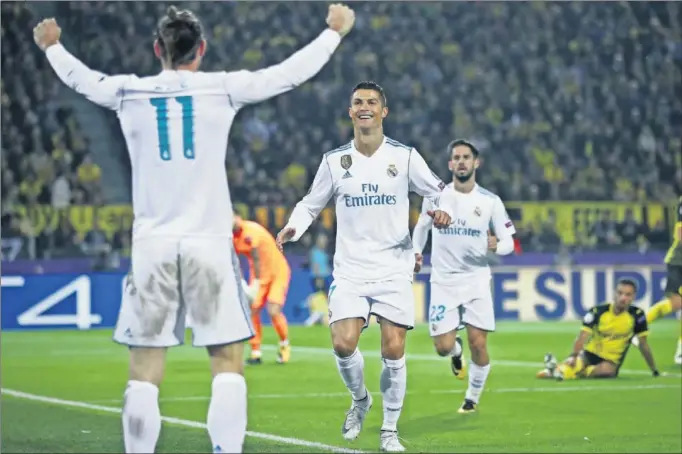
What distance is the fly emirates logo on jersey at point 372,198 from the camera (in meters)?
8.55

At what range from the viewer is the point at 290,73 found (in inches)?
223

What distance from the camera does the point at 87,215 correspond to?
2217 cm

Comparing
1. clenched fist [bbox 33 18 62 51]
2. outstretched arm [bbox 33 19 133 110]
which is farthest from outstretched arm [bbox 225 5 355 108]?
clenched fist [bbox 33 18 62 51]

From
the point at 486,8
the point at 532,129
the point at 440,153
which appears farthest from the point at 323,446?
the point at 486,8

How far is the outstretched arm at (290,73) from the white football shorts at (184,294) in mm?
634

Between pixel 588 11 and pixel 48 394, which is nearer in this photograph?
pixel 48 394

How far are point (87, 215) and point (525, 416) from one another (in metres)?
12.8

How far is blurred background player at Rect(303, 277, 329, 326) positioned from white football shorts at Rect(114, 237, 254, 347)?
15.7m

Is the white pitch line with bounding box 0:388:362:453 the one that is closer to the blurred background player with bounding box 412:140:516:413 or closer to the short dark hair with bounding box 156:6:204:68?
the blurred background player with bounding box 412:140:516:413

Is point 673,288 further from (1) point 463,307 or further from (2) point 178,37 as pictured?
(2) point 178,37

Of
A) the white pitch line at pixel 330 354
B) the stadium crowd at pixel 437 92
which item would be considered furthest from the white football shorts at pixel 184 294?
the stadium crowd at pixel 437 92

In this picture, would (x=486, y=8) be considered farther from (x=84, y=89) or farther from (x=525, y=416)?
(x=84, y=89)

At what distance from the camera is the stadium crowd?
2548 cm

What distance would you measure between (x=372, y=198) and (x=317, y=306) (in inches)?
521
